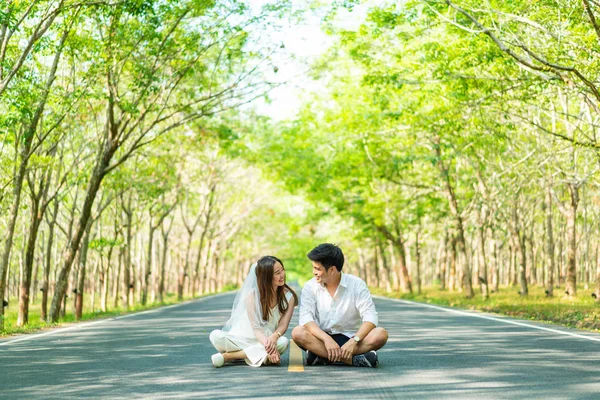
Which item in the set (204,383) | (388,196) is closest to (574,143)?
(204,383)

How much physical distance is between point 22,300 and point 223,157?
854 inches

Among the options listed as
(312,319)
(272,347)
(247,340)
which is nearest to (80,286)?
(247,340)

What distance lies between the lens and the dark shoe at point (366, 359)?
29.4 ft

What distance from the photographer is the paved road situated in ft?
23.5

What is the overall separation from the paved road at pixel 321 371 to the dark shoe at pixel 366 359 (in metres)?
0.12

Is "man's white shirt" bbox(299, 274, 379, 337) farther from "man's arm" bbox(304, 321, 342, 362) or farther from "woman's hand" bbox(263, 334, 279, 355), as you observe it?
"woman's hand" bbox(263, 334, 279, 355)

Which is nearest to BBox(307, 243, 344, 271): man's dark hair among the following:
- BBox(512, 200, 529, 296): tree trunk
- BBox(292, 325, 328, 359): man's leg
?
BBox(292, 325, 328, 359): man's leg

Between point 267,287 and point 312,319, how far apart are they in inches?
25.8

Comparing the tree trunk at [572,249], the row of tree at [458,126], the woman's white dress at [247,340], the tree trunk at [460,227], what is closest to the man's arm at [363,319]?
the woman's white dress at [247,340]

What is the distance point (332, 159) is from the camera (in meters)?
39.7

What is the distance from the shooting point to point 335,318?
906 cm

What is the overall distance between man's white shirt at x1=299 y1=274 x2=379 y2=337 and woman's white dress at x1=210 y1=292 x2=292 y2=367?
0.48m

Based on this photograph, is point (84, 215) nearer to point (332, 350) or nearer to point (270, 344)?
point (270, 344)

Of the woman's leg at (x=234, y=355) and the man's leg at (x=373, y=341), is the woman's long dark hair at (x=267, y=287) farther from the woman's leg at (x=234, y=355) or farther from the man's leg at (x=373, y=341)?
the man's leg at (x=373, y=341)
